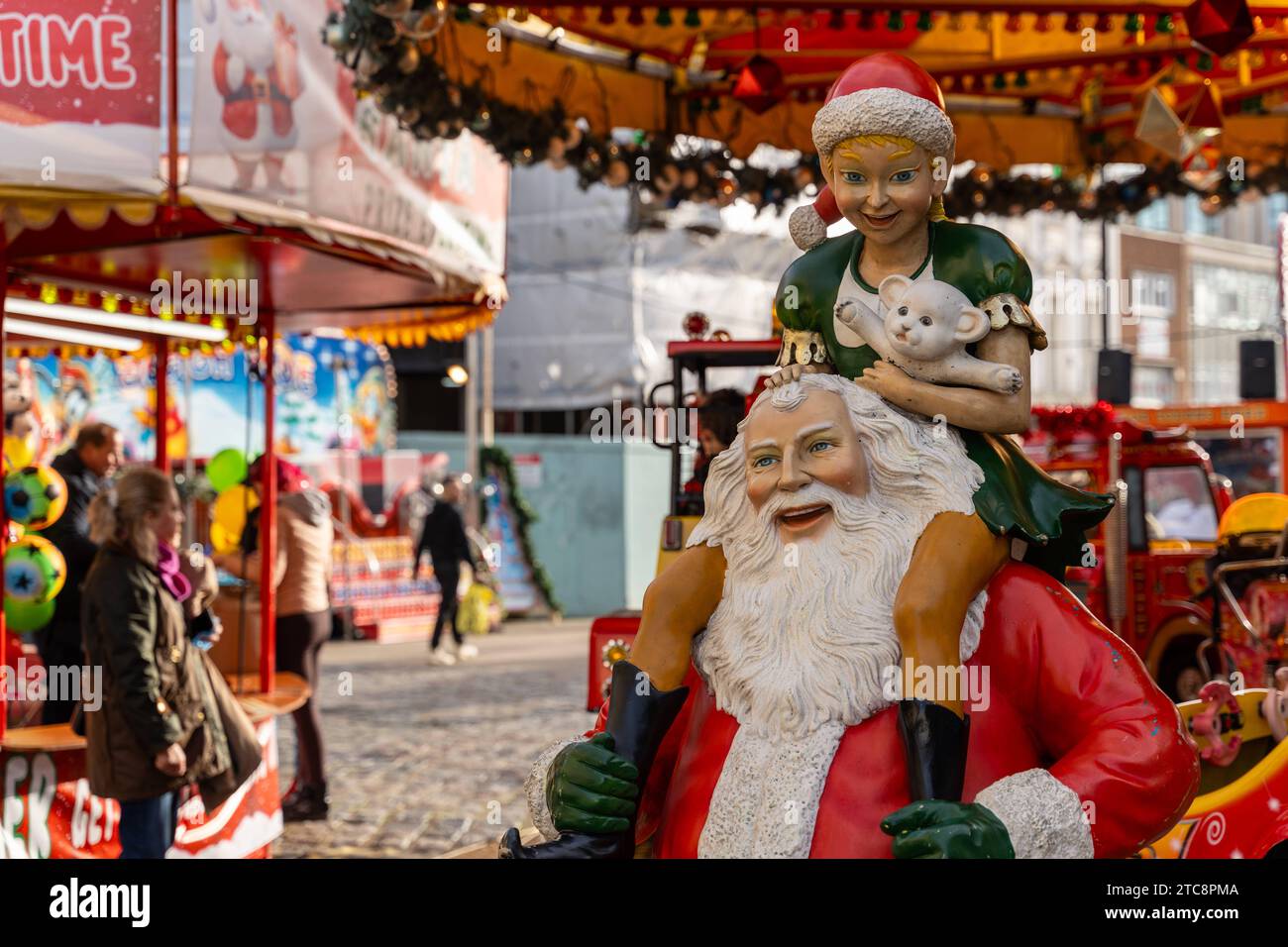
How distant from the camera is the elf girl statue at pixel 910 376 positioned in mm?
2232

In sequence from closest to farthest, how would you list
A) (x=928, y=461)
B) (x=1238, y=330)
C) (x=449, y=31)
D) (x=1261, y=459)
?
(x=928, y=461)
(x=449, y=31)
(x=1261, y=459)
(x=1238, y=330)

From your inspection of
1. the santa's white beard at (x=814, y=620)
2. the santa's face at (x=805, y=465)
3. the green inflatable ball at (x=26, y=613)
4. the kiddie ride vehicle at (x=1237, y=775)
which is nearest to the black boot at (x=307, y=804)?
the green inflatable ball at (x=26, y=613)

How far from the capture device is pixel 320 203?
A: 537cm

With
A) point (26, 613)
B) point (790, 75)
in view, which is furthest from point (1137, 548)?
point (26, 613)

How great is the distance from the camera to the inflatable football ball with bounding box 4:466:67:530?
20.0ft

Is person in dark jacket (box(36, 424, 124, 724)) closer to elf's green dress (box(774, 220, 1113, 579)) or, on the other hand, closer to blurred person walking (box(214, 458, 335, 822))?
blurred person walking (box(214, 458, 335, 822))

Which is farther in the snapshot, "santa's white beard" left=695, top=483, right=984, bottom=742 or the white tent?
the white tent

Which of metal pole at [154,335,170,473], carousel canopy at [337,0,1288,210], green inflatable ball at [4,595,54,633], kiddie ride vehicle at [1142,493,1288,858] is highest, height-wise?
carousel canopy at [337,0,1288,210]

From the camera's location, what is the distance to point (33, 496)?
6121 mm

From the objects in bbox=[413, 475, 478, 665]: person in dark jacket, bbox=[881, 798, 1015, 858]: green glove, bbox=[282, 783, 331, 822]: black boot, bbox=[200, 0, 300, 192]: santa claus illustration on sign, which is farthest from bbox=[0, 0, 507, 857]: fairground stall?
bbox=[413, 475, 478, 665]: person in dark jacket

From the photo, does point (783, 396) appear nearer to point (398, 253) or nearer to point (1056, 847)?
point (1056, 847)

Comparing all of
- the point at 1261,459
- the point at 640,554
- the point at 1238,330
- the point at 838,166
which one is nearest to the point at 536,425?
the point at 640,554

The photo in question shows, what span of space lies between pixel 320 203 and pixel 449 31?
143 centimetres

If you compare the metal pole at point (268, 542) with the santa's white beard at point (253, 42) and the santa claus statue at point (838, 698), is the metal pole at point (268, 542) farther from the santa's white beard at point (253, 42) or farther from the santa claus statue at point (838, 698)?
the santa claus statue at point (838, 698)
